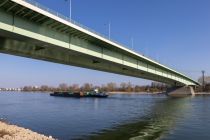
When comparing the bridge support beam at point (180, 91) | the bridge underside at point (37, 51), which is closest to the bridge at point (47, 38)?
the bridge underside at point (37, 51)

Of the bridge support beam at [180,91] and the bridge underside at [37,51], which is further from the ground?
the bridge underside at [37,51]

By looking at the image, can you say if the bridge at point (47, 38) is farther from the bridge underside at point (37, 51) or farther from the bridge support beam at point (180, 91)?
the bridge support beam at point (180, 91)

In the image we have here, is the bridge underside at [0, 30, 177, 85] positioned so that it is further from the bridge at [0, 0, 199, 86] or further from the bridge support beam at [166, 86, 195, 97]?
the bridge support beam at [166, 86, 195, 97]

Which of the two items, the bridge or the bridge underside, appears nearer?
the bridge

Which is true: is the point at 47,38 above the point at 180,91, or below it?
above

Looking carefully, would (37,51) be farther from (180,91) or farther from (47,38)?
(180,91)

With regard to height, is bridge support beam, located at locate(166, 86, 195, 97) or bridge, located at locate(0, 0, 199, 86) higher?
bridge, located at locate(0, 0, 199, 86)

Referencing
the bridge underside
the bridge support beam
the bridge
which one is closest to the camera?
the bridge

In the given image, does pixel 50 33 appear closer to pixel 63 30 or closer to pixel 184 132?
pixel 63 30

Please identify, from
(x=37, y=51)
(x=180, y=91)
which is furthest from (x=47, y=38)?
(x=180, y=91)

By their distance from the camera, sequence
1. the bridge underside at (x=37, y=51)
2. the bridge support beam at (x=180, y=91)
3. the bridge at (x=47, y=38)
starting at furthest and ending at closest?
the bridge support beam at (x=180, y=91), the bridge underside at (x=37, y=51), the bridge at (x=47, y=38)

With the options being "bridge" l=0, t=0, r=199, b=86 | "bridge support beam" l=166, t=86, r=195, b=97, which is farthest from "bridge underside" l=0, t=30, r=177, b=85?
"bridge support beam" l=166, t=86, r=195, b=97

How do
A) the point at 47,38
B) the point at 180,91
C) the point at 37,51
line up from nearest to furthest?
the point at 47,38 < the point at 37,51 < the point at 180,91

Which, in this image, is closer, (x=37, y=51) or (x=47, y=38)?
(x=47, y=38)
